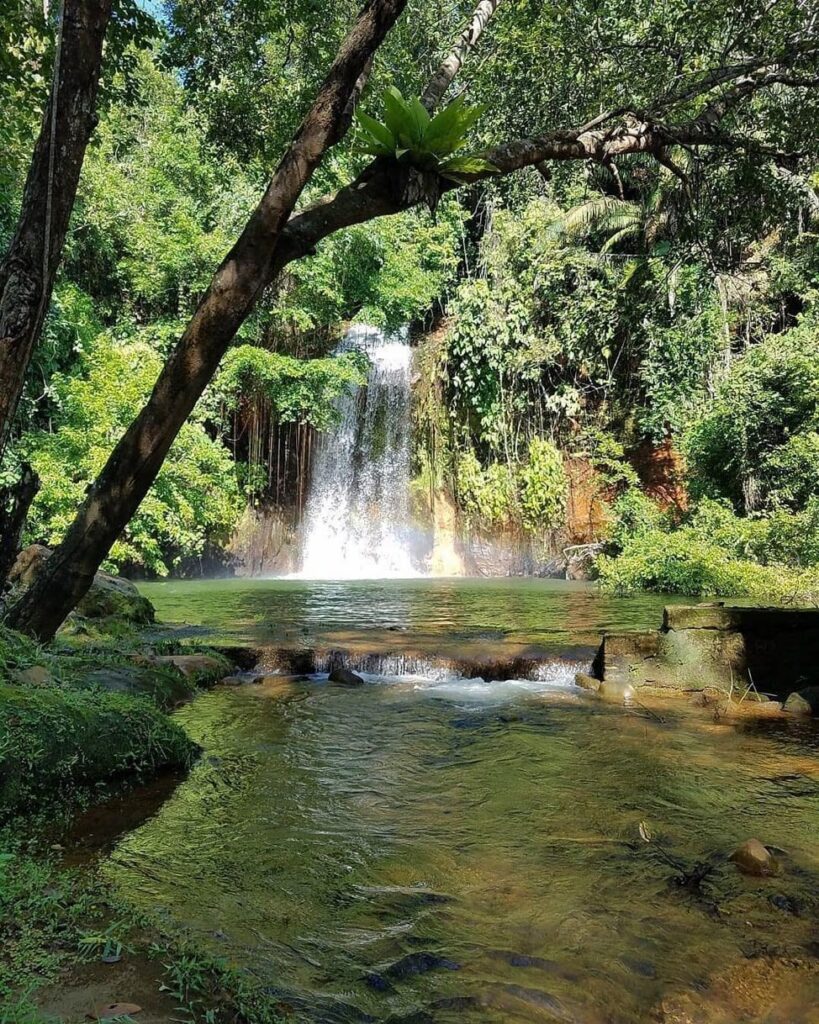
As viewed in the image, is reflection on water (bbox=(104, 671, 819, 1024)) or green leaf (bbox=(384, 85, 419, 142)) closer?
reflection on water (bbox=(104, 671, 819, 1024))

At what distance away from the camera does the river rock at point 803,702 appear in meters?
6.12

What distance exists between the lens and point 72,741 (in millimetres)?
3703

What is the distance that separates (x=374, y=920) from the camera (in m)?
2.75

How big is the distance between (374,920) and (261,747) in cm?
233

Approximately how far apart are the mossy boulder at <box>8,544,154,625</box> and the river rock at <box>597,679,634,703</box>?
5869mm

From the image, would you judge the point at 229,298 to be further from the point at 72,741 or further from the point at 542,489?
the point at 542,489

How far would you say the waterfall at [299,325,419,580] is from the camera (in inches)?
843

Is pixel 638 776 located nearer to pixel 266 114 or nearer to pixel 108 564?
pixel 266 114

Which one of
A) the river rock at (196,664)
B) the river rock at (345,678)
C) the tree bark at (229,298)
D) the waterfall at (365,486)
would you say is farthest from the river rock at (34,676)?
the waterfall at (365,486)

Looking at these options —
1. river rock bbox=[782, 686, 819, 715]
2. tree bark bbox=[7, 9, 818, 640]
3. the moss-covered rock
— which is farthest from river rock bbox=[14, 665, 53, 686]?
river rock bbox=[782, 686, 819, 715]

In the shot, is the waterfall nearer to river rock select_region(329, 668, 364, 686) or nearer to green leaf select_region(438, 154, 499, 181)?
river rock select_region(329, 668, 364, 686)

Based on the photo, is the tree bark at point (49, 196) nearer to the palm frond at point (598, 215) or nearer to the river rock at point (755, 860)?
the river rock at point (755, 860)

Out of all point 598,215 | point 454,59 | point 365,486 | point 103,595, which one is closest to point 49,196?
point 454,59

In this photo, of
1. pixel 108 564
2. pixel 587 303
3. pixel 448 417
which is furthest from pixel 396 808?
pixel 448 417
